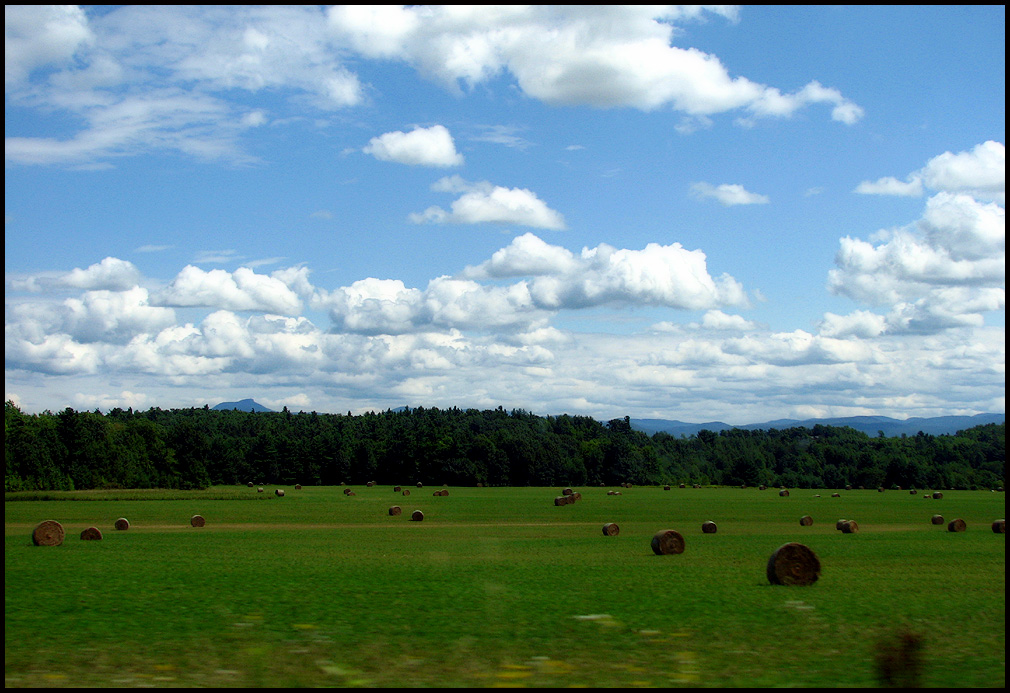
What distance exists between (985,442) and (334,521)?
595ft

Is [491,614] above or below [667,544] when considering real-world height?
above

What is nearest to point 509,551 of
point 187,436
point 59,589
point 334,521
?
point 59,589

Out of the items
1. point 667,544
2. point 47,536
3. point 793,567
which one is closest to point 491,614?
point 793,567

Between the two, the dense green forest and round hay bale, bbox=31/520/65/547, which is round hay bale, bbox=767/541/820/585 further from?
the dense green forest

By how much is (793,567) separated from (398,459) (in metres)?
140

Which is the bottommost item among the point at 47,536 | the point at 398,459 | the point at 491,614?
the point at 398,459

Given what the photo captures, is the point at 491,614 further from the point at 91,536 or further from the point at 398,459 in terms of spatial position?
the point at 398,459

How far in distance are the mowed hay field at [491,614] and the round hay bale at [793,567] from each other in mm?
415

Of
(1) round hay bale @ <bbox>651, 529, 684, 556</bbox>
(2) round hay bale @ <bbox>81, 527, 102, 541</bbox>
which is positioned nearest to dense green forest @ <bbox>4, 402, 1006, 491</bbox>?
(2) round hay bale @ <bbox>81, 527, 102, 541</bbox>

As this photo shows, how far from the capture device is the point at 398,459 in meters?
157

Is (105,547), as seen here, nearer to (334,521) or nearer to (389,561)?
(389,561)

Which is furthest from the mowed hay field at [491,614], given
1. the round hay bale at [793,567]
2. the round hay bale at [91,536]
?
the round hay bale at [91,536]

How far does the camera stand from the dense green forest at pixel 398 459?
116812 mm

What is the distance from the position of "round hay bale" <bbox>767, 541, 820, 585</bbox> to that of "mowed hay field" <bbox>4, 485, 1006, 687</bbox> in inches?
16.3
